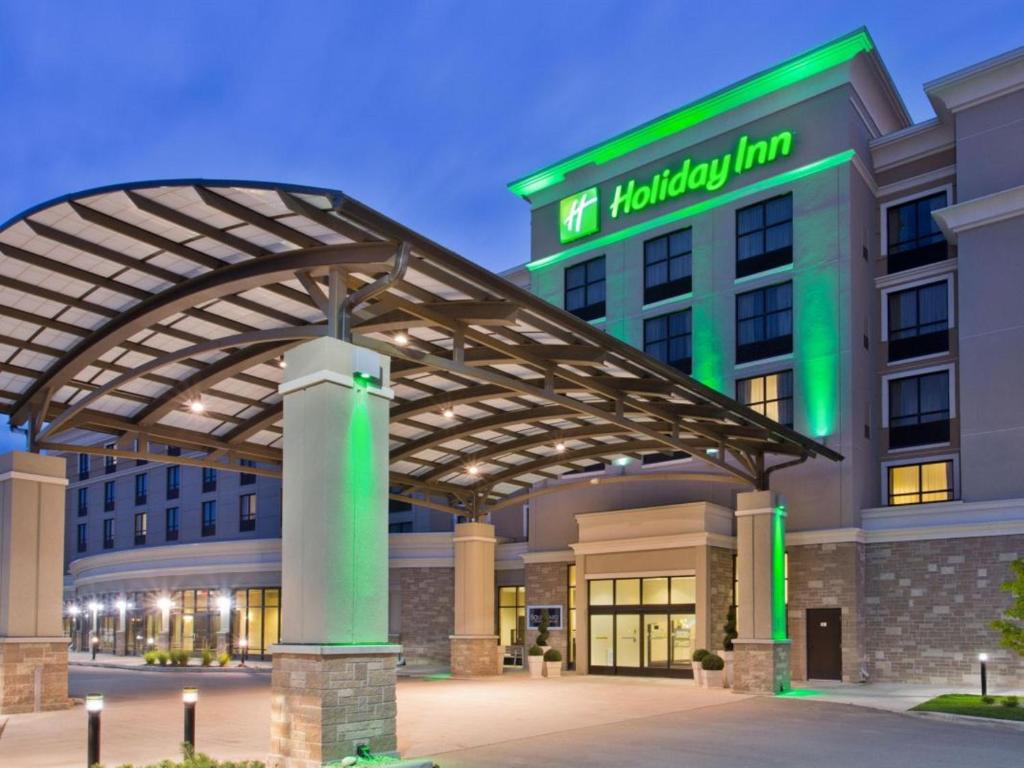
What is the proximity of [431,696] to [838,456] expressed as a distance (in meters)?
13.2

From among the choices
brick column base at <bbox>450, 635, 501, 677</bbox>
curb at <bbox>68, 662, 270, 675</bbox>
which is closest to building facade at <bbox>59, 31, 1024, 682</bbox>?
brick column base at <bbox>450, 635, 501, 677</bbox>

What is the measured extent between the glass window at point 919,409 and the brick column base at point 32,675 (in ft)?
80.0

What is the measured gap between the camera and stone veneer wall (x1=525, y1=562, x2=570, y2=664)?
1393 inches

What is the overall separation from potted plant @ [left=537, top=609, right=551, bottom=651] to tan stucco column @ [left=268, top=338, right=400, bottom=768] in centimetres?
1929

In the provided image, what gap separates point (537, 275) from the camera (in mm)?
39719

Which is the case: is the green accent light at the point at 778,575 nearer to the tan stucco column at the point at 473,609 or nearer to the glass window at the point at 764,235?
the tan stucco column at the point at 473,609

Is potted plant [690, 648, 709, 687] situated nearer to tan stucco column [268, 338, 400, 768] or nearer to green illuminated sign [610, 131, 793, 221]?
tan stucco column [268, 338, 400, 768]

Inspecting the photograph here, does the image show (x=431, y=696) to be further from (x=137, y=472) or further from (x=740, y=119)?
(x=137, y=472)

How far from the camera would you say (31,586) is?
776 inches

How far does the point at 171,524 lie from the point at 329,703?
157 feet

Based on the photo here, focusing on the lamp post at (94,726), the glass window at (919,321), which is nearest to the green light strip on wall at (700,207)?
the glass window at (919,321)

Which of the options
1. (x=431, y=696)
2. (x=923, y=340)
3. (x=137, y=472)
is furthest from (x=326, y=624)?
(x=137, y=472)

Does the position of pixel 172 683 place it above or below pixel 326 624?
below

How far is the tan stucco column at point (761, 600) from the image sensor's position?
24.5 meters
